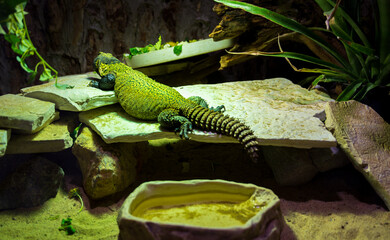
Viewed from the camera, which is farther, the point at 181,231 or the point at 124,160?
the point at 124,160

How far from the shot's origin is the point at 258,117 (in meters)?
3.41

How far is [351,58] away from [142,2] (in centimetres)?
349

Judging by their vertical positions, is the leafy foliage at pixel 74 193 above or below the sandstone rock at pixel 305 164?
below

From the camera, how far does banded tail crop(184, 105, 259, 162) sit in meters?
2.88

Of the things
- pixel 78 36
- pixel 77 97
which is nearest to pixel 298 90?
pixel 77 97

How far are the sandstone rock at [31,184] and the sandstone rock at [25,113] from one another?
449 millimetres

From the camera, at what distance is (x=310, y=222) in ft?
9.02

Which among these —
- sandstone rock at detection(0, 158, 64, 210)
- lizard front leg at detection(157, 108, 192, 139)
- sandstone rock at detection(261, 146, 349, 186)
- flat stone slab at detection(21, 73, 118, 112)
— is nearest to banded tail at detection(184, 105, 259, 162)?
lizard front leg at detection(157, 108, 192, 139)

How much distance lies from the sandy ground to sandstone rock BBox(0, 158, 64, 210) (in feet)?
0.30

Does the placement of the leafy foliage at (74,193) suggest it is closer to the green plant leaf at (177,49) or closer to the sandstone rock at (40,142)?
the sandstone rock at (40,142)

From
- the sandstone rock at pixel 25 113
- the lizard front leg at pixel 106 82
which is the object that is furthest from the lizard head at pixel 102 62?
the sandstone rock at pixel 25 113

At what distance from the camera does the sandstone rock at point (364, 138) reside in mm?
2836

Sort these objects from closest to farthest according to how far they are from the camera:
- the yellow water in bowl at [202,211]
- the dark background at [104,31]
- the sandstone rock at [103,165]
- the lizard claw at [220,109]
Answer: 1. the yellow water in bowl at [202,211]
2. the sandstone rock at [103,165]
3. the lizard claw at [220,109]
4. the dark background at [104,31]

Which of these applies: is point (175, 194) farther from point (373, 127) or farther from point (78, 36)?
point (78, 36)
